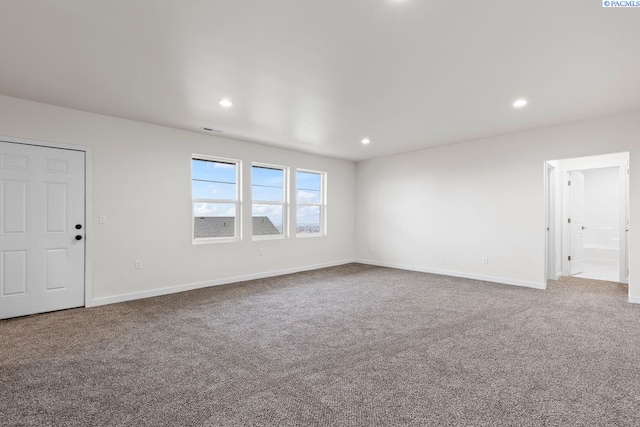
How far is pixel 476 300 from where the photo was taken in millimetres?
4426

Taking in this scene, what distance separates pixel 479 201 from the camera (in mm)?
5809

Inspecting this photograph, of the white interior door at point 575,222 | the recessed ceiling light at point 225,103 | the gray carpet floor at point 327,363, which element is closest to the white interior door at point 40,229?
the gray carpet floor at point 327,363

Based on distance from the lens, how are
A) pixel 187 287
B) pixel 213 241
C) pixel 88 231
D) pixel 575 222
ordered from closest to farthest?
pixel 88 231
pixel 187 287
pixel 213 241
pixel 575 222

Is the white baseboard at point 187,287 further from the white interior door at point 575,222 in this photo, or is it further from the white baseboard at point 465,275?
the white interior door at point 575,222

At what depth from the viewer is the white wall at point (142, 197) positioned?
162 inches

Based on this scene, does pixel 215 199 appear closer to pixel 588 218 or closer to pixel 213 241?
pixel 213 241

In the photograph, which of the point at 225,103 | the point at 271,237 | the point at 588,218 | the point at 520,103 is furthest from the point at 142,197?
the point at 588,218

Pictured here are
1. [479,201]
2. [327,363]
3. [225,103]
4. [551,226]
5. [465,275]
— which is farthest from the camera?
[465,275]

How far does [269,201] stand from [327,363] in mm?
4152

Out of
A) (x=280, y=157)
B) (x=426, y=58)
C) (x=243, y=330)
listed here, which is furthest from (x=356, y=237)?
(x=426, y=58)

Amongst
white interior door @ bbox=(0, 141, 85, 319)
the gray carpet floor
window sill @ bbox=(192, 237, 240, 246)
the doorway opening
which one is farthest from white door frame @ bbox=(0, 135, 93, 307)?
the doorway opening

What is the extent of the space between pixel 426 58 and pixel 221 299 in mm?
3871

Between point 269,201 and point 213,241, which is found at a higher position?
point 269,201

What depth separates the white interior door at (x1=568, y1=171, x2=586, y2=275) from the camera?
20.8 feet
